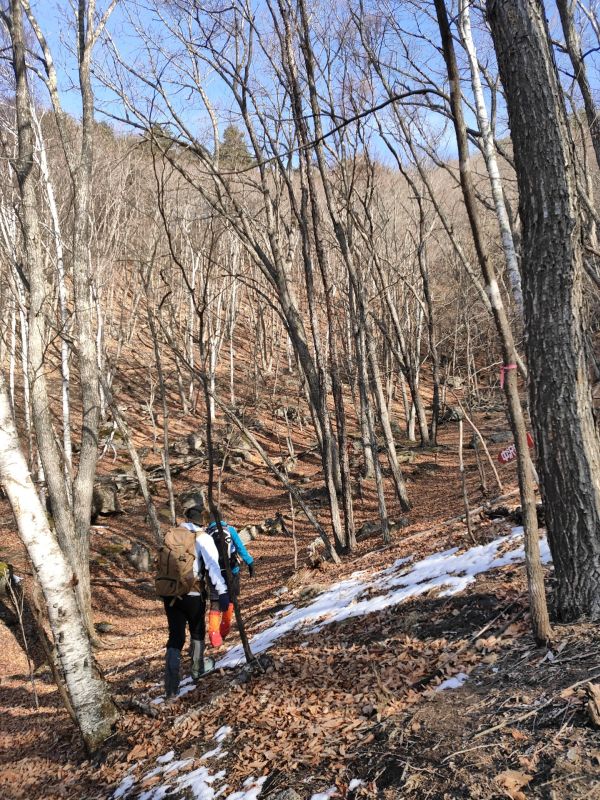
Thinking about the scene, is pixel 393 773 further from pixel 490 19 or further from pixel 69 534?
pixel 69 534

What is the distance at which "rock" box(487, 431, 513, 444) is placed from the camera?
17.9m

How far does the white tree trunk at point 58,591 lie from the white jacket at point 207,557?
3.46 ft

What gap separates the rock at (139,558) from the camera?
1224 centimetres

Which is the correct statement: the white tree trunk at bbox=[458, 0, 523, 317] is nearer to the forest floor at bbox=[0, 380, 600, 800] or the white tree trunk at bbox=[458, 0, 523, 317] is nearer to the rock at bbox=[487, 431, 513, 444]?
the forest floor at bbox=[0, 380, 600, 800]

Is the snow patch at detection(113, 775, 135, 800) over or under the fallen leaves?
under

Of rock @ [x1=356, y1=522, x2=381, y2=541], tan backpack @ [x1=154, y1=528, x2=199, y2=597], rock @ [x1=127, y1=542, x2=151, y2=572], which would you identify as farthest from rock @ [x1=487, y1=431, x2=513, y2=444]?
tan backpack @ [x1=154, y1=528, x2=199, y2=597]

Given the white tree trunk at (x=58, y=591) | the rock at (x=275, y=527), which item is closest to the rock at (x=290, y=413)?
the rock at (x=275, y=527)

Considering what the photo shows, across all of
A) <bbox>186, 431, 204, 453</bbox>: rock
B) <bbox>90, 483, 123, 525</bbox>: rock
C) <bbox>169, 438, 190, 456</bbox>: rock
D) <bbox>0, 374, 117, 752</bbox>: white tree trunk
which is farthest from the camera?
<bbox>186, 431, 204, 453</bbox>: rock

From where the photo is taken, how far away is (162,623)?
9.88 meters

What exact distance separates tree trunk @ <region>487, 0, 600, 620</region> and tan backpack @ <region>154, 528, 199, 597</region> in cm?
312

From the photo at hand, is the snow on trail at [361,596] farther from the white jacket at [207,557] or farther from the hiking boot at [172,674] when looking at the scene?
the white jacket at [207,557]

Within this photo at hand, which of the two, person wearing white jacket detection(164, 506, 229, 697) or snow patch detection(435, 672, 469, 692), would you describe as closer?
snow patch detection(435, 672, 469, 692)

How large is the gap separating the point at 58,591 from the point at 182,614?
1.21 m

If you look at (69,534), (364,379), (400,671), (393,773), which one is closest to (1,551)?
(69,534)
